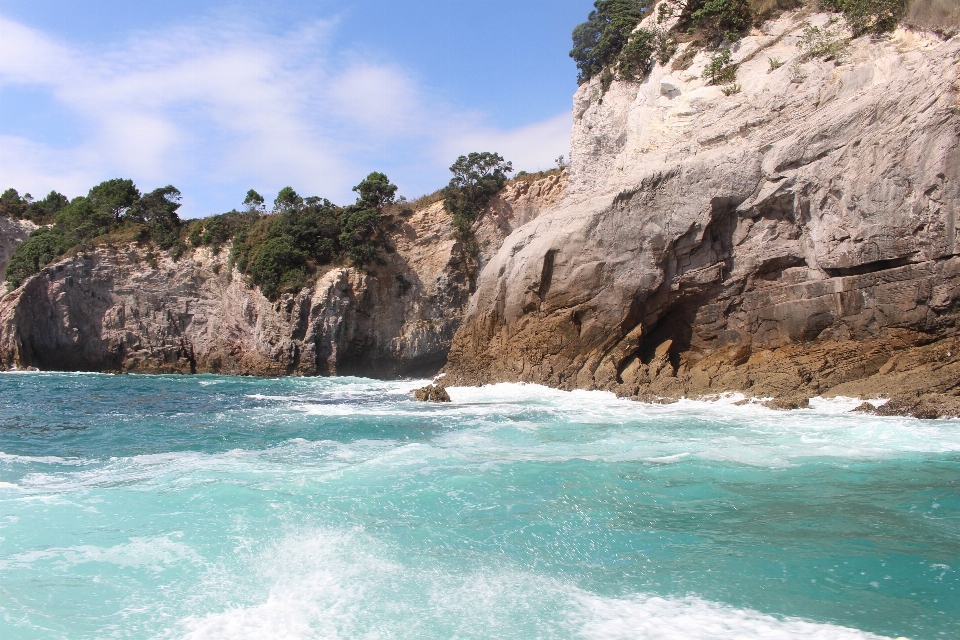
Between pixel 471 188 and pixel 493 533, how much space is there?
30178 mm

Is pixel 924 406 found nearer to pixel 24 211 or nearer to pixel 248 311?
pixel 248 311

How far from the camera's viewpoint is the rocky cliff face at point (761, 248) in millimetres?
15023

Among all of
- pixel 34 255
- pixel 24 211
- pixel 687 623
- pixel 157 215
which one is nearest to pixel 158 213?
pixel 157 215

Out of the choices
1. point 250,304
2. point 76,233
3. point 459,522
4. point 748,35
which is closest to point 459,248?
point 250,304

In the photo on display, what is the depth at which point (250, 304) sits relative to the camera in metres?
33.7

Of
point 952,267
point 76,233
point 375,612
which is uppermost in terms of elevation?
Result: point 76,233

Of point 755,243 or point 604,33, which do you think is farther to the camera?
point 604,33

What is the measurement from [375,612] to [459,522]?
2064 mm

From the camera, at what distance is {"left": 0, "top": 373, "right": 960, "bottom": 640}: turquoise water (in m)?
4.91

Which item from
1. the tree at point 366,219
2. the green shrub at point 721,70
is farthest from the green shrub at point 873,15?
the tree at point 366,219

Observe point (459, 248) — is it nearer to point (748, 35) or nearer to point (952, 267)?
point (748, 35)

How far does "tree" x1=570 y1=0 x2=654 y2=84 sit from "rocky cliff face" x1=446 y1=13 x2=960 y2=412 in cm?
522

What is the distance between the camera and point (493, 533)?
669 cm

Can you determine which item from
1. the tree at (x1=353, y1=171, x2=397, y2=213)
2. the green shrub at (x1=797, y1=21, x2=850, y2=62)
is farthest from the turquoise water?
the tree at (x1=353, y1=171, x2=397, y2=213)
